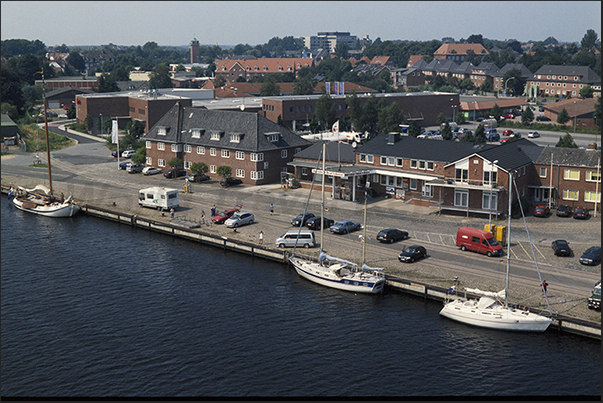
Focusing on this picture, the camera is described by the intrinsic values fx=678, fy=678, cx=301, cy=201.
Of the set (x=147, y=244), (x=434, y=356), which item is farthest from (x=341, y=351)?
(x=147, y=244)

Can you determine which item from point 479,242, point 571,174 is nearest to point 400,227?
point 479,242

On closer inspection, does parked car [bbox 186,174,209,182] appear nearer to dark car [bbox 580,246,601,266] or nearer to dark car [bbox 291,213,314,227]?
dark car [bbox 291,213,314,227]

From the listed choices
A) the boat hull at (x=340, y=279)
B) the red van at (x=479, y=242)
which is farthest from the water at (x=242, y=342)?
the red van at (x=479, y=242)

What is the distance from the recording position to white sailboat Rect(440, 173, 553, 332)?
4816 centimetres

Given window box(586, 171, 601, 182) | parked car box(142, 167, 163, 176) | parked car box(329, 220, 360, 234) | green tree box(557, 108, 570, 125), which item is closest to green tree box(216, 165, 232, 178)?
parked car box(142, 167, 163, 176)

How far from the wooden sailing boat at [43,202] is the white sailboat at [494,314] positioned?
51.6 meters

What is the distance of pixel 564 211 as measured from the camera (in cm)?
7519

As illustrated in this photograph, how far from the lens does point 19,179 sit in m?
102

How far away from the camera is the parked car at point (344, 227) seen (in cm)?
6912

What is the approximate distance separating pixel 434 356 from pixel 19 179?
256ft

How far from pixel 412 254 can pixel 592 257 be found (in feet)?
50.5

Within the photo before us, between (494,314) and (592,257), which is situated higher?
(592,257)

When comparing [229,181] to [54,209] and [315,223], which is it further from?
[315,223]

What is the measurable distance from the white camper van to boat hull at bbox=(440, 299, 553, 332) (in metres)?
40.8
